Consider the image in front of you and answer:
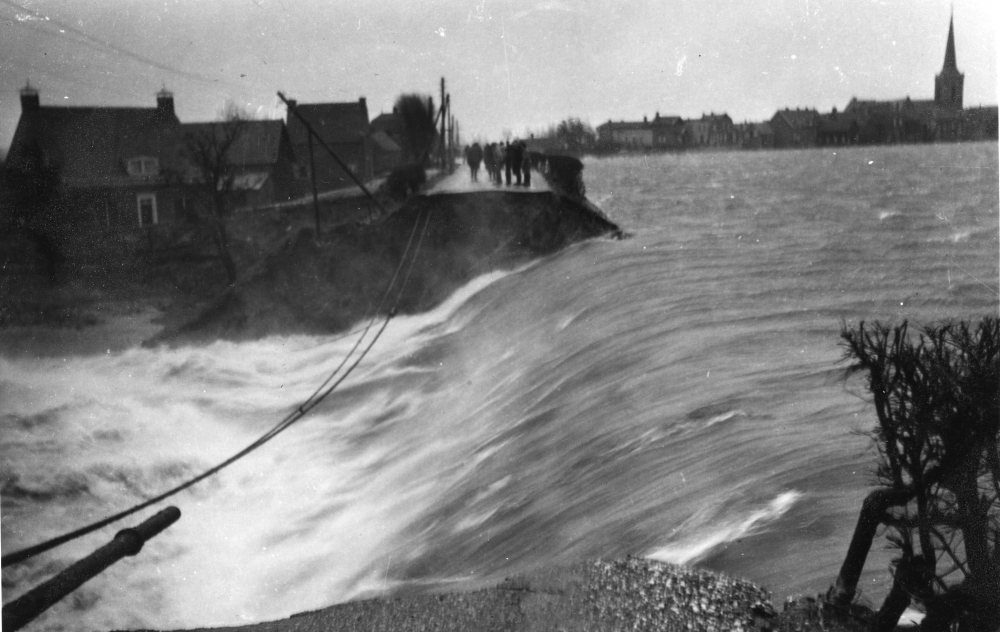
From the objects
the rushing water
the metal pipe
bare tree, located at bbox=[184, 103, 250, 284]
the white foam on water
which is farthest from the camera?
bare tree, located at bbox=[184, 103, 250, 284]

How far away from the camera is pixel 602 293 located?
2.91m

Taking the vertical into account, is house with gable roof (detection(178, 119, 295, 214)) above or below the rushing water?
above

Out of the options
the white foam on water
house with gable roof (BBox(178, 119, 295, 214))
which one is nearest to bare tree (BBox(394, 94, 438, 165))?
house with gable roof (BBox(178, 119, 295, 214))

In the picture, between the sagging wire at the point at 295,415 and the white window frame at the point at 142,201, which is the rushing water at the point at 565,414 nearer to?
the sagging wire at the point at 295,415

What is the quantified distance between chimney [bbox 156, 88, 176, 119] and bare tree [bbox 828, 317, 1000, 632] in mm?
2641

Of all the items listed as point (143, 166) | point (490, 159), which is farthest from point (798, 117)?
point (143, 166)

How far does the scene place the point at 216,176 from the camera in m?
3.29

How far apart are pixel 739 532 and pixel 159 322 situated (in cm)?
223

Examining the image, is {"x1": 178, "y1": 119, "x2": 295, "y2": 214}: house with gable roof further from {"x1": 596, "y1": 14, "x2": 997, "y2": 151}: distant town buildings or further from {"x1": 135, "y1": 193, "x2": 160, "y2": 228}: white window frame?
{"x1": 596, "y1": 14, "x2": 997, "y2": 151}: distant town buildings

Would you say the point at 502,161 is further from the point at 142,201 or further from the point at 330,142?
the point at 142,201

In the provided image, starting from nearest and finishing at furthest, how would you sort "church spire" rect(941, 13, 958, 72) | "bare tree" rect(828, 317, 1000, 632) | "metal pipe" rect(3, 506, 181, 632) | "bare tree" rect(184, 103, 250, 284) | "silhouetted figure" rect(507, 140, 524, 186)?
"bare tree" rect(828, 317, 1000, 632) < "church spire" rect(941, 13, 958, 72) < "metal pipe" rect(3, 506, 181, 632) < "silhouetted figure" rect(507, 140, 524, 186) < "bare tree" rect(184, 103, 250, 284)

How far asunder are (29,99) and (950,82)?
322cm

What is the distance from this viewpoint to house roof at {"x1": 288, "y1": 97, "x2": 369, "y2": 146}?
3.12 metres

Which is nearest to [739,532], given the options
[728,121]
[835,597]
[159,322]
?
[835,597]
